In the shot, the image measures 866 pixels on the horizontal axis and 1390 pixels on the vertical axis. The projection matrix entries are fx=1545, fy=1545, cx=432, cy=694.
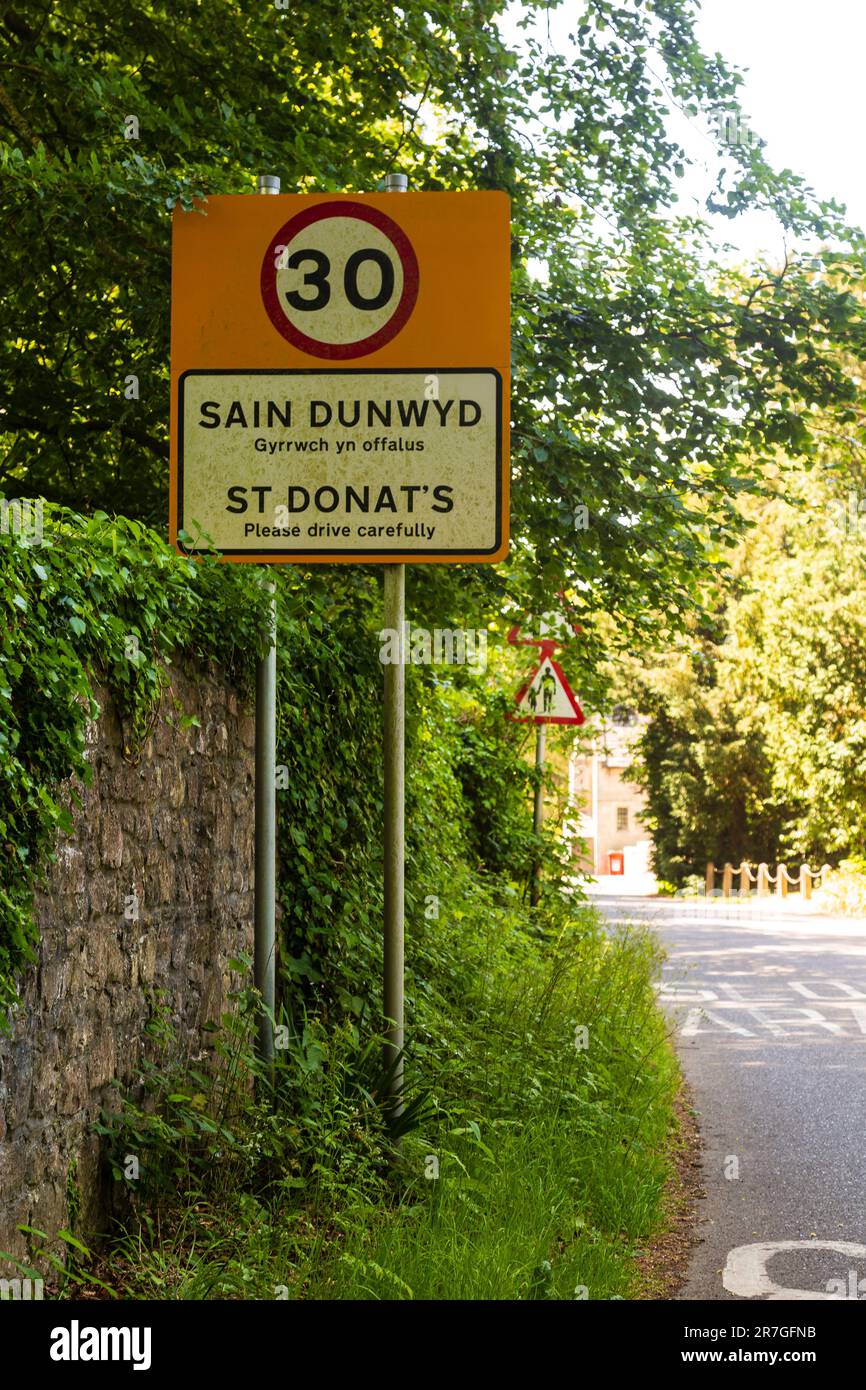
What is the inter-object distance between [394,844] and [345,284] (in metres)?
2.10

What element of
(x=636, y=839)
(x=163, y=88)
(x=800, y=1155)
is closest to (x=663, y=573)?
(x=800, y=1155)

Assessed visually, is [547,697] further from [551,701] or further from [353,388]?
[353,388]

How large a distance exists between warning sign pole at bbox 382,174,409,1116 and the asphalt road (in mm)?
1317

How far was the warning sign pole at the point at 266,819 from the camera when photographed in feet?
19.7

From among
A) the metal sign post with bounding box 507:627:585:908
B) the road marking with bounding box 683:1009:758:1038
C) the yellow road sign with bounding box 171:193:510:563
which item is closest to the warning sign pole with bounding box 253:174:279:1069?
the yellow road sign with bounding box 171:193:510:563

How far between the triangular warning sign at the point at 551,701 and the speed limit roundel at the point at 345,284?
7488mm

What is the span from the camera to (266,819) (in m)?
6.06

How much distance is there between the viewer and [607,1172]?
6250mm

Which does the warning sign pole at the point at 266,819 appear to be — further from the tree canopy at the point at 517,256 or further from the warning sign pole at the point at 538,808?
the warning sign pole at the point at 538,808

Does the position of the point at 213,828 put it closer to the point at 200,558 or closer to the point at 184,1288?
→ the point at 200,558

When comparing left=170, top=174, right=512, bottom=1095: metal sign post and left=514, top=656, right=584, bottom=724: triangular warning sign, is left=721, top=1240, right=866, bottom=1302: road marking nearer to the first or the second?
left=170, top=174, right=512, bottom=1095: metal sign post

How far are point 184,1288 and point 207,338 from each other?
134 inches

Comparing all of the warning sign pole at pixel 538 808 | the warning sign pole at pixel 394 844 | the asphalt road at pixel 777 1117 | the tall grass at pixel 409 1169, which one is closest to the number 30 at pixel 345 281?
the warning sign pole at pixel 394 844

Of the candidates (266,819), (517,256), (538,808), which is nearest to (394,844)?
(266,819)
